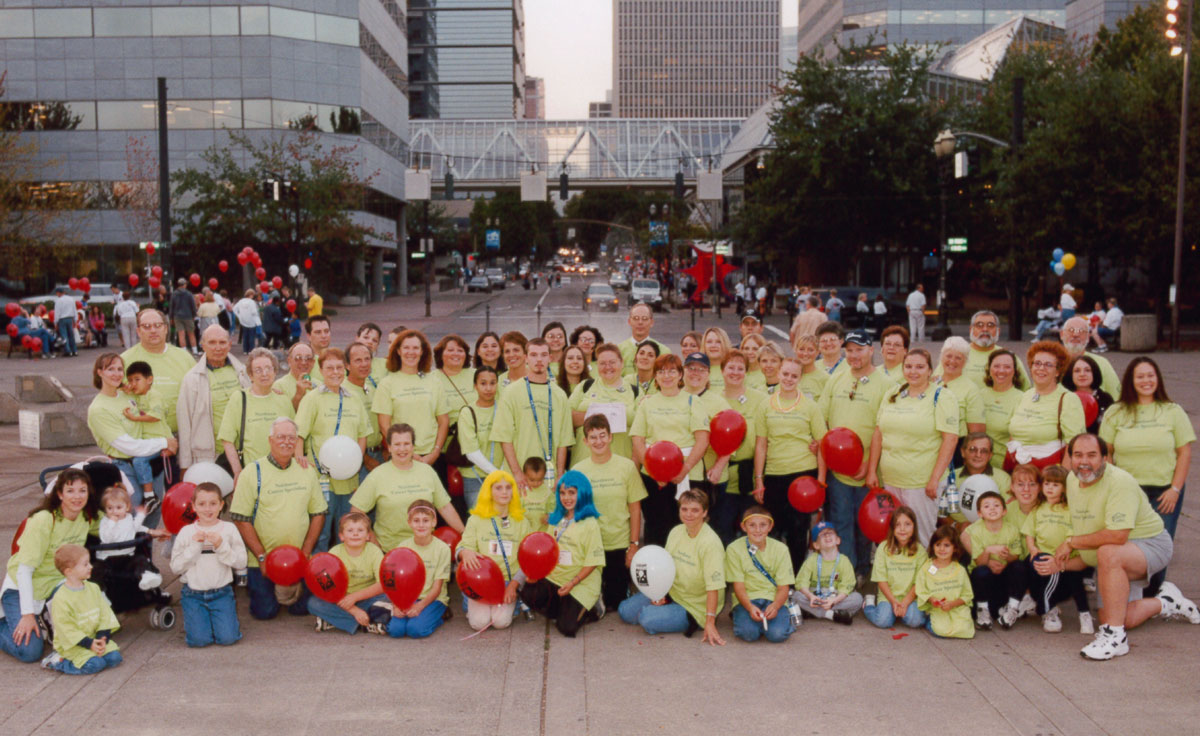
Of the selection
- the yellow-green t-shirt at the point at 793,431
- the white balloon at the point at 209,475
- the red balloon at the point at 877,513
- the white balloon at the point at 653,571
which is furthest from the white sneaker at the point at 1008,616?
the white balloon at the point at 209,475

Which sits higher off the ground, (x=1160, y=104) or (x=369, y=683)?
(x=1160, y=104)

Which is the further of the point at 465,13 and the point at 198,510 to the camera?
the point at 465,13

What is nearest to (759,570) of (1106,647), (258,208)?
(1106,647)

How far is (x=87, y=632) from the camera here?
20.7 feet

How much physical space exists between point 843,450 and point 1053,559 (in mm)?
1520

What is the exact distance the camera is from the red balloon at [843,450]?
24.4 feet

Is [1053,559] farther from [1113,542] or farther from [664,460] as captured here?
[664,460]

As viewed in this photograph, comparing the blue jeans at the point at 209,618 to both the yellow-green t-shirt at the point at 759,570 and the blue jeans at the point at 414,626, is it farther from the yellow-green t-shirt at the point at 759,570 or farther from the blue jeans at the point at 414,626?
the yellow-green t-shirt at the point at 759,570

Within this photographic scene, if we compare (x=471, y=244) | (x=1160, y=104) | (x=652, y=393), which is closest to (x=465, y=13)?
(x=471, y=244)

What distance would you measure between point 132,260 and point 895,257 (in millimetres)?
37837

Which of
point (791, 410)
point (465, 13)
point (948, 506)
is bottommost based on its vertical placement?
point (948, 506)

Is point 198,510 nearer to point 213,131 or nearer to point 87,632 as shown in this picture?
point 87,632

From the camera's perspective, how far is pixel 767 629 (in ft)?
21.9

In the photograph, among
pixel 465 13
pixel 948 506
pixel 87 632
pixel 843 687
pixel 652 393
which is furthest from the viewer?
pixel 465 13
